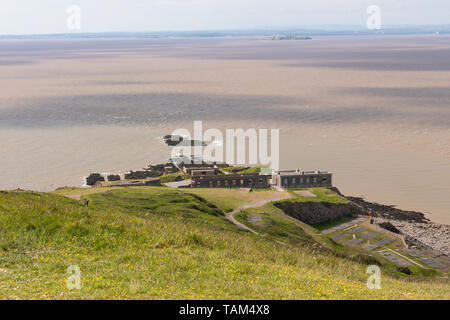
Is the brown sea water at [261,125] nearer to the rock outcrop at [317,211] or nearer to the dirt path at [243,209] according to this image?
the rock outcrop at [317,211]

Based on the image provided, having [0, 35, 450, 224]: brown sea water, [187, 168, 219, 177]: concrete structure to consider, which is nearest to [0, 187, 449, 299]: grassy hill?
[0, 35, 450, 224]: brown sea water

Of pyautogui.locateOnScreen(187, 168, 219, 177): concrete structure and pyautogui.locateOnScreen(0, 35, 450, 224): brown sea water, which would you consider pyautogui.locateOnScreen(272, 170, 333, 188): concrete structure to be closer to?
pyautogui.locateOnScreen(0, 35, 450, 224): brown sea water

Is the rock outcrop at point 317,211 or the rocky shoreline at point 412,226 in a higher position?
the rock outcrop at point 317,211

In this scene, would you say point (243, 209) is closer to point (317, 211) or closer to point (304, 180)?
point (317, 211)

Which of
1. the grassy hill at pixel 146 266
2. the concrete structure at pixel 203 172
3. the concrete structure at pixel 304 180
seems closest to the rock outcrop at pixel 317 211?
the concrete structure at pixel 304 180
